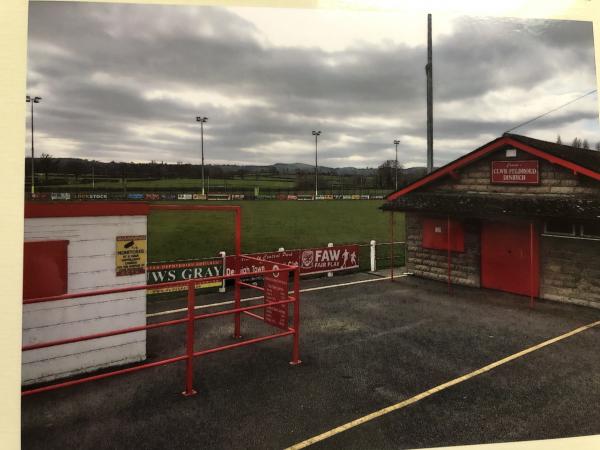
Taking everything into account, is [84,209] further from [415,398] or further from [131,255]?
[415,398]

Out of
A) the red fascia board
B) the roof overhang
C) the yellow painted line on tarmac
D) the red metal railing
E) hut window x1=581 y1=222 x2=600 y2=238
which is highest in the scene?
the roof overhang

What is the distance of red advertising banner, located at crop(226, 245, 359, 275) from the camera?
10.4 meters

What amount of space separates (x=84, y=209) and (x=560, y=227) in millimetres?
9029

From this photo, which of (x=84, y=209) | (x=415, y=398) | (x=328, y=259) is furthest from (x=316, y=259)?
(x=84, y=209)

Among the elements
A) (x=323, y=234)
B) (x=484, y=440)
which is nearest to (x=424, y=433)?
(x=484, y=440)

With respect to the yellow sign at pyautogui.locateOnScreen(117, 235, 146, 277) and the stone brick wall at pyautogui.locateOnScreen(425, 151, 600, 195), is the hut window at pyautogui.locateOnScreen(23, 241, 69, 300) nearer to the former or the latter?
the yellow sign at pyautogui.locateOnScreen(117, 235, 146, 277)

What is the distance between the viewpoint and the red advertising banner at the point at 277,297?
5.92 meters

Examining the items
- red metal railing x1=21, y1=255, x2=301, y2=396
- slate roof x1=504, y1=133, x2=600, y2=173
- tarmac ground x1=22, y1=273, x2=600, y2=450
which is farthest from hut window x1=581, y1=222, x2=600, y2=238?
red metal railing x1=21, y1=255, x2=301, y2=396

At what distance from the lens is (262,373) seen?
5461 millimetres

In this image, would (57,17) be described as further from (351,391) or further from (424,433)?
(424,433)

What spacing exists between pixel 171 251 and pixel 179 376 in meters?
12.5

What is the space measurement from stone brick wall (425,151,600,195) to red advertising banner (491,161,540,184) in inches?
3.8

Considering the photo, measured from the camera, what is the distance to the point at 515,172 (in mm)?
9500

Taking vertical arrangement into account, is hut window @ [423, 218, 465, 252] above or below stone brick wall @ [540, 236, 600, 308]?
above
